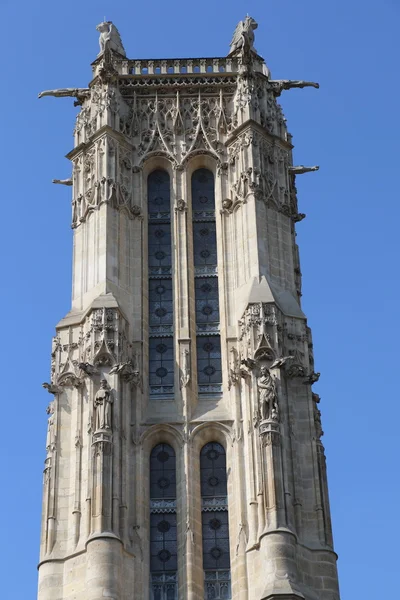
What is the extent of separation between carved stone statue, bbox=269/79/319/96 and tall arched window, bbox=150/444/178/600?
11.8 meters

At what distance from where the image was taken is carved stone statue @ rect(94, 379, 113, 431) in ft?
125

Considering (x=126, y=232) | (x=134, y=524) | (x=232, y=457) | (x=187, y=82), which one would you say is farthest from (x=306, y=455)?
(x=187, y=82)

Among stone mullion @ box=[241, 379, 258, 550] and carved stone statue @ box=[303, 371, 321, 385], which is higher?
carved stone statue @ box=[303, 371, 321, 385]

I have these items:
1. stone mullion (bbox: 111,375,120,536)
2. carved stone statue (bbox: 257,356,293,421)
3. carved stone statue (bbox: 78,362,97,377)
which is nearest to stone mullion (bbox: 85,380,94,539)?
carved stone statue (bbox: 78,362,97,377)

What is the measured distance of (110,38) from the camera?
4659 centimetres

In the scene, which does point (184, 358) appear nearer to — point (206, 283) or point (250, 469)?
point (206, 283)

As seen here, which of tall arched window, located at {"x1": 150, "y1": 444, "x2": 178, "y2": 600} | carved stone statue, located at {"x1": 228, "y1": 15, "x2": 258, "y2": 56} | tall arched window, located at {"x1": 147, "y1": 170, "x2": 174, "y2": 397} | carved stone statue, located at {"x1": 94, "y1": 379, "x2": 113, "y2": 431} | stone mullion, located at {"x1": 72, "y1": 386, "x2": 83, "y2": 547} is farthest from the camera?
carved stone statue, located at {"x1": 228, "y1": 15, "x2": 258, "y2": 56}

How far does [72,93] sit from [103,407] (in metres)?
11.5

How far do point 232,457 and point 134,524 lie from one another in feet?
9.46

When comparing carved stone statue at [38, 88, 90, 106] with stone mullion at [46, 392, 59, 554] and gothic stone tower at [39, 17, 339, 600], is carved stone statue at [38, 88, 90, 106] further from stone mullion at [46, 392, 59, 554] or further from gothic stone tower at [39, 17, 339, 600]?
stone mullion at [46, 392, 59, 554]

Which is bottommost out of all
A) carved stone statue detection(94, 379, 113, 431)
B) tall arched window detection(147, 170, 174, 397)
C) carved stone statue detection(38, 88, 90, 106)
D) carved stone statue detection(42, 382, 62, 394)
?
carved stone statue detection(94, 379, 113, 431)

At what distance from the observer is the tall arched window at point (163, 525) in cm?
3759

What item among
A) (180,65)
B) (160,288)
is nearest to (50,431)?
(160,288)

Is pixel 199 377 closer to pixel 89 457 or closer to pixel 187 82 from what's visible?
pixel 89 457
